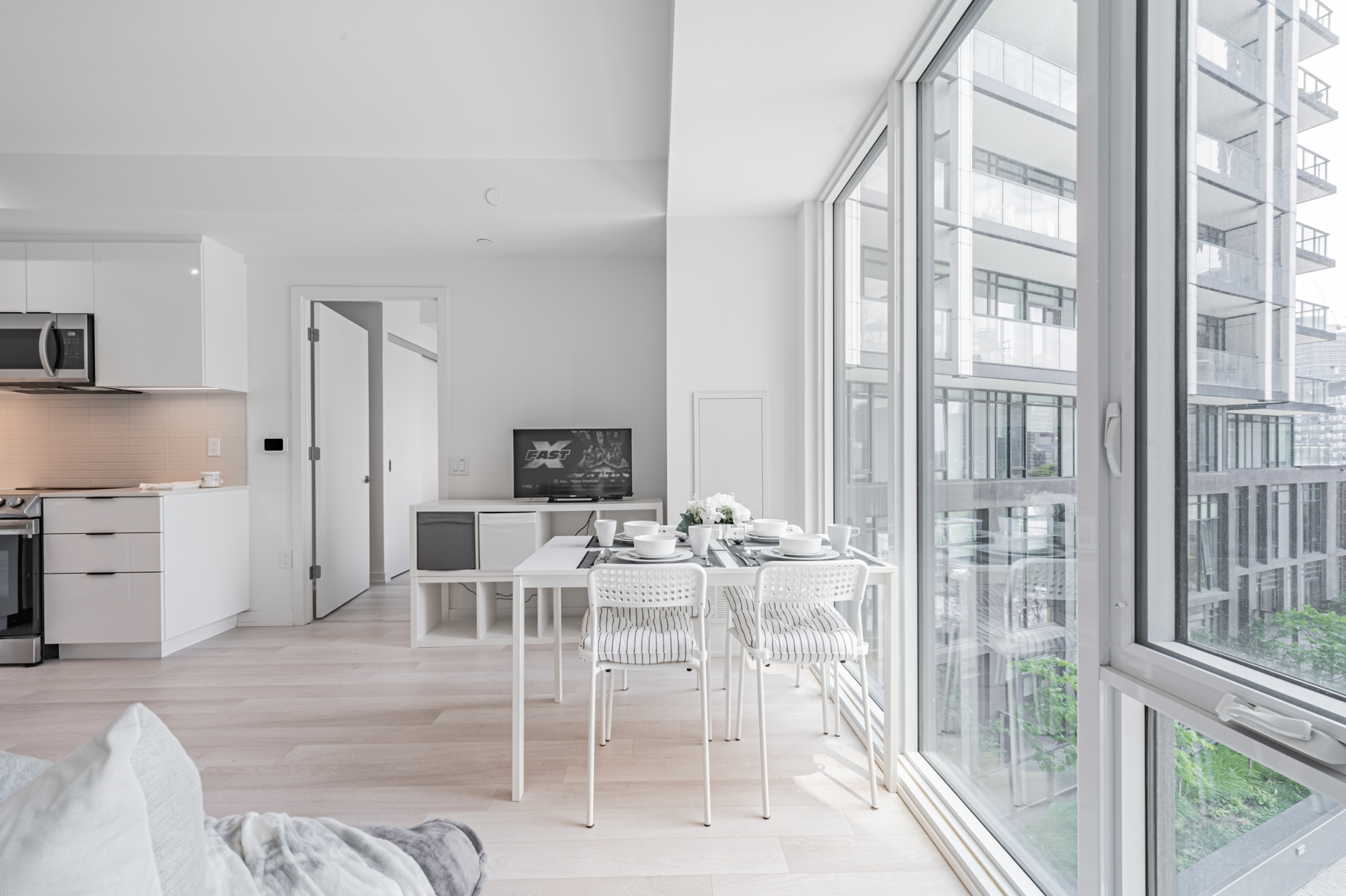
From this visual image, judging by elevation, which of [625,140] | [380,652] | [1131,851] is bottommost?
[380,652]

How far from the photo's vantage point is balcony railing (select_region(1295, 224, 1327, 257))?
2.86 ft

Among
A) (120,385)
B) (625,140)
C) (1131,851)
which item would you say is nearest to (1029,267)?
(1131,851)

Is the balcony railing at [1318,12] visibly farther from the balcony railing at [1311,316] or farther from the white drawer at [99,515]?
the white drawer at [99,515]

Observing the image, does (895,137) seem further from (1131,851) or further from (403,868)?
(403,868)

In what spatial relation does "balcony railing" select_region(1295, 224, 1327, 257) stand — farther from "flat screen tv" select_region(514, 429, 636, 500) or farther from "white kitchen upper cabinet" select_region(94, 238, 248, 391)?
"white kitchen upper cabinet" select_region(94, 238, 248, 391)

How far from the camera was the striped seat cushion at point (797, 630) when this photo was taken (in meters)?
2.18

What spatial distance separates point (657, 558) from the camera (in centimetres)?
226

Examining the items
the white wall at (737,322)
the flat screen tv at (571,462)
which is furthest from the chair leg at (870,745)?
the flat screen tv at (571,462)

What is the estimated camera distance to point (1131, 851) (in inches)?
46.5

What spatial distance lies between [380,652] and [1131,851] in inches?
143

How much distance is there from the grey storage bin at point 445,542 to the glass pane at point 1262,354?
11.5 feet

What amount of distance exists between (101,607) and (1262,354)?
4823 millimetres

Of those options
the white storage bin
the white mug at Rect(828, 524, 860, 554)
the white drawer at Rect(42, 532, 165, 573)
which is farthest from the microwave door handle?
the white mug at Rect(828, 524, 860, 554)

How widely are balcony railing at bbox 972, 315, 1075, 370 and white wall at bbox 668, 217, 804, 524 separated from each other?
1.90 m
